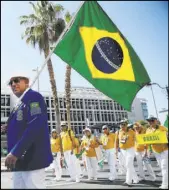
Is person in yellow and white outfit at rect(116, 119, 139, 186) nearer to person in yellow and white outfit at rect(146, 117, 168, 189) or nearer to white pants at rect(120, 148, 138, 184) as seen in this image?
white pants at rect(120, 148, 138, 184)

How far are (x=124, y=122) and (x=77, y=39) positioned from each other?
17.0 ft

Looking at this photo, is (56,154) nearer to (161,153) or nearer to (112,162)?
(112,162)

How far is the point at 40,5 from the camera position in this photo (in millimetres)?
23891

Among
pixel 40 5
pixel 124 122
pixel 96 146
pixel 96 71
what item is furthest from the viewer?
pixel 40 5

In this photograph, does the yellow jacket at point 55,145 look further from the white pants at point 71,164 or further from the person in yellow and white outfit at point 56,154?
the white pants at point 71,164

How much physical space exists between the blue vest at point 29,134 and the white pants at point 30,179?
6cm

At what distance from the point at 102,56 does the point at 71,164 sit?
22.0 feet

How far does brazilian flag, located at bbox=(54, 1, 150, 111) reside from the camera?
4746mm

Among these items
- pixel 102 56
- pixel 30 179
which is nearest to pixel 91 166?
pixel 102 56

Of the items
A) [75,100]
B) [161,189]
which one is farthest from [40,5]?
[75,100]

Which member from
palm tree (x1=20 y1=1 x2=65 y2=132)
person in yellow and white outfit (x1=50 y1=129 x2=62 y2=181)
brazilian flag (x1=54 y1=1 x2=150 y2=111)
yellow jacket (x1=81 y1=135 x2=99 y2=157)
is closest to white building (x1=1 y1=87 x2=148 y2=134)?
palm tree (x1=20 y1=1 x2=65 y2=132)

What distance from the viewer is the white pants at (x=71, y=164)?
10620 millimetres

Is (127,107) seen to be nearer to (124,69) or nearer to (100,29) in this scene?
(124,69)

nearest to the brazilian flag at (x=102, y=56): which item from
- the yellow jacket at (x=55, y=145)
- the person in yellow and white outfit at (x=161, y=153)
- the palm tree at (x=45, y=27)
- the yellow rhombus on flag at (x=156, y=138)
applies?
the yellow rhombus on flag at (x=156, y=138)
